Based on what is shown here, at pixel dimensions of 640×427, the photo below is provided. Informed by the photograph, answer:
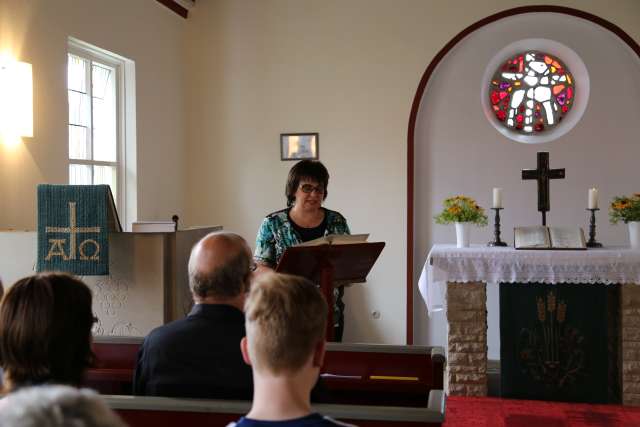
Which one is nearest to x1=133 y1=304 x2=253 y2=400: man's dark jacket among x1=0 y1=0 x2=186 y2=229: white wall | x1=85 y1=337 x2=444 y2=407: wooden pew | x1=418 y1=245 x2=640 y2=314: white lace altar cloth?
x1=85 y1=337 x2=444 y2=407: wooden pew

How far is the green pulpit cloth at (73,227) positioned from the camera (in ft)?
11.9

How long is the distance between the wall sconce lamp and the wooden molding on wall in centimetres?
212

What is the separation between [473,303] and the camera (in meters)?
5.06

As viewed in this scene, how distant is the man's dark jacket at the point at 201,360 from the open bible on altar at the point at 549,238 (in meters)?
3.23

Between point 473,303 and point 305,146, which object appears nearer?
point 473,303

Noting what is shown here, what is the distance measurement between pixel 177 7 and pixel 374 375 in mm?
4813

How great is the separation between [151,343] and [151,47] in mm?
4523

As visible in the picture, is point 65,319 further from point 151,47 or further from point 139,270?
point 151,47

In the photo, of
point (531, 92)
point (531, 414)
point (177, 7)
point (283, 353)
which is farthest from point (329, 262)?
point (177, 7)

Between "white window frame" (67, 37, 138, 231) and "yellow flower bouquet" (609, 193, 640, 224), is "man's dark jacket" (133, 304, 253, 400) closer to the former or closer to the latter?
"yellow flower bouquet" (609, 193, 640, 224)

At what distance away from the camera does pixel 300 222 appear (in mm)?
3830

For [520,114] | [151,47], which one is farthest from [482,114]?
[151,47]

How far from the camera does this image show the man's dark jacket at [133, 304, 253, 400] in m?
2.08

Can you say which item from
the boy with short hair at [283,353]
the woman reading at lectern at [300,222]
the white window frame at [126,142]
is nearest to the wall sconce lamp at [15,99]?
the white window frame at [126,142]
